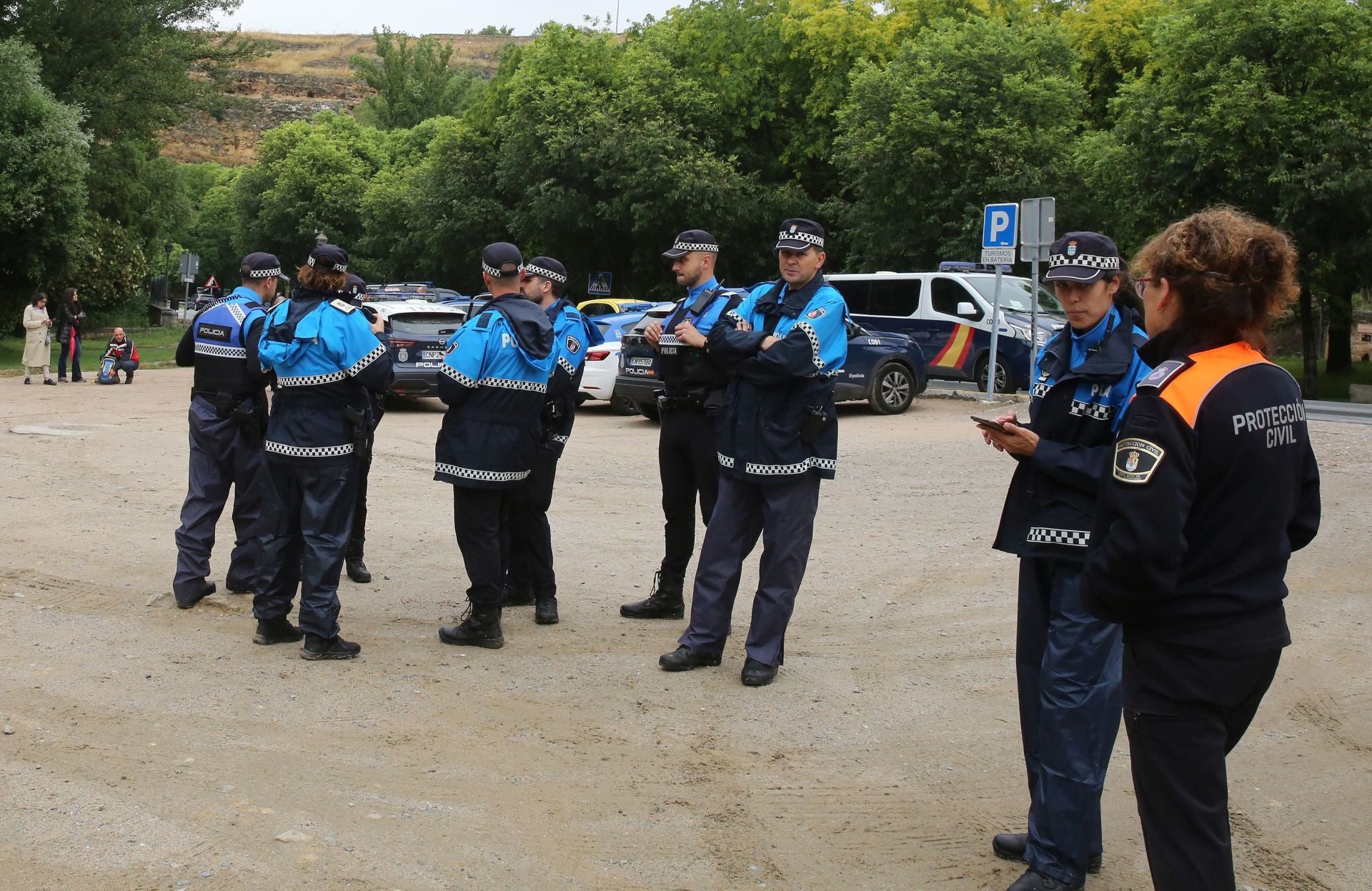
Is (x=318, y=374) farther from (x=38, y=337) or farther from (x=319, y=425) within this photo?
(x=38, y=337)

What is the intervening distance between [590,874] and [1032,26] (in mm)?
32212

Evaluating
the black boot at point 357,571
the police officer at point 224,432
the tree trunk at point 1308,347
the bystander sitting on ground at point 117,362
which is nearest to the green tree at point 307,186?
the bystander sitting on ground at point 117,362

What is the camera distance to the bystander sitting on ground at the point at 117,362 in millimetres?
24109

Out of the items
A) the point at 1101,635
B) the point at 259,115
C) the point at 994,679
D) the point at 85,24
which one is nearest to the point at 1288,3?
the point at 994,679

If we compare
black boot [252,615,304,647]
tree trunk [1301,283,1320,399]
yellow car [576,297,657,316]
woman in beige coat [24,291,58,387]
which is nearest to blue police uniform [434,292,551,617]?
black boot [252,615,304,647]

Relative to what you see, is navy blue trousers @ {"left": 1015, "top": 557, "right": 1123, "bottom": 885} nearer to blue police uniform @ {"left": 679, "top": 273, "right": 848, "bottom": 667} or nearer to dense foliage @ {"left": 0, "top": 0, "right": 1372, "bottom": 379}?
blue police uniform @ {"left": 679, "top": 273, "right": 848, "bottom": 667}

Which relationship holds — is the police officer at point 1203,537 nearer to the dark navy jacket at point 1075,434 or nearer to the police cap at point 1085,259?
the dark navy jacket at point 1075,434

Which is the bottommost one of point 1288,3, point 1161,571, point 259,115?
point 1161,571

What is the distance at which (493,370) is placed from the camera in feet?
21.3

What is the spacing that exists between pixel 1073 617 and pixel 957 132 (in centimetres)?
2733

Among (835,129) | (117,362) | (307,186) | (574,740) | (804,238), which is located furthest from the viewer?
(307,186)

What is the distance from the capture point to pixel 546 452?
7.05 meters

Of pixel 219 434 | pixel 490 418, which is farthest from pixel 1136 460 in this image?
pixel 219 434

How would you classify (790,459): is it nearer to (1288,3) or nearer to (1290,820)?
(1290,820)
